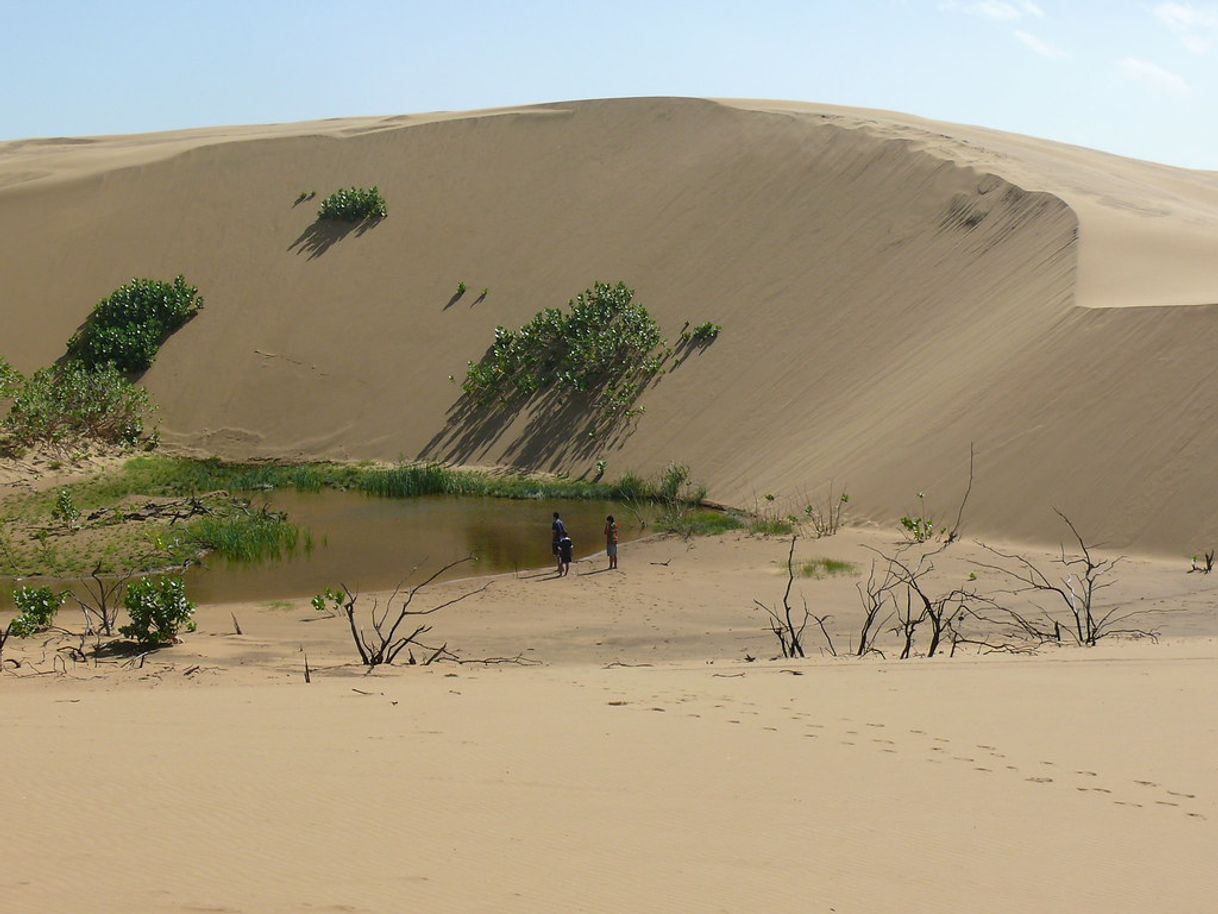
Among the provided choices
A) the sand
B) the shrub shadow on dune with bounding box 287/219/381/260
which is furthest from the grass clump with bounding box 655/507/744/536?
the shrub shadow on dune with bounding box 287/219/381/260

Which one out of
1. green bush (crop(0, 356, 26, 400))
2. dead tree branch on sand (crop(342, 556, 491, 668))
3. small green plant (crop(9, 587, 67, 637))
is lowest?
dead tree branch on sand (crop(342, 556, 491, 668))

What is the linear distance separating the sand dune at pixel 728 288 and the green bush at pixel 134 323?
48cm

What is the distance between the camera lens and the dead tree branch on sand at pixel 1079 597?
36.5 ft

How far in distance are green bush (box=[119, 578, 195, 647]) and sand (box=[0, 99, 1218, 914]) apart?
60cm

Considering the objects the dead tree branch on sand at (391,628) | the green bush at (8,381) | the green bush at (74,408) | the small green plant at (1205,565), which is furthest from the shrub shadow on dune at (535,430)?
the small green plant at (1205,565)

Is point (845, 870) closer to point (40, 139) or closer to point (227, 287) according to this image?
point (227, 287)

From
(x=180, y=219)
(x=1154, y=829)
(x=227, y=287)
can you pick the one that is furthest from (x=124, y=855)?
(x=180, y=219)

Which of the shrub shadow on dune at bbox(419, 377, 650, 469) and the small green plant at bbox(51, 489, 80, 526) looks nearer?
the small green plant at bbox(51, 489, 80, 526)

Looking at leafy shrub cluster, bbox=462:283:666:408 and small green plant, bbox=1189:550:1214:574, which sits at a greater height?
leafy shrub cluster, bbox=462:283:666:408

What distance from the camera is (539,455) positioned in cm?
2589

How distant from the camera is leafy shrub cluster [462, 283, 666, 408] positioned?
26828 millimetres

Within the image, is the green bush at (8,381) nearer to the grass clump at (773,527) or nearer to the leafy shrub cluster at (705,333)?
the leafy shrub cluster at (705,333)

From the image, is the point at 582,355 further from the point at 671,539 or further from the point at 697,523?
the point at 671,539

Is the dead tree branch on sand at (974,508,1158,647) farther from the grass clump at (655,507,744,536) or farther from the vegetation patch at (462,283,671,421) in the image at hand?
the vegetation patch at (462,283,671,421)
